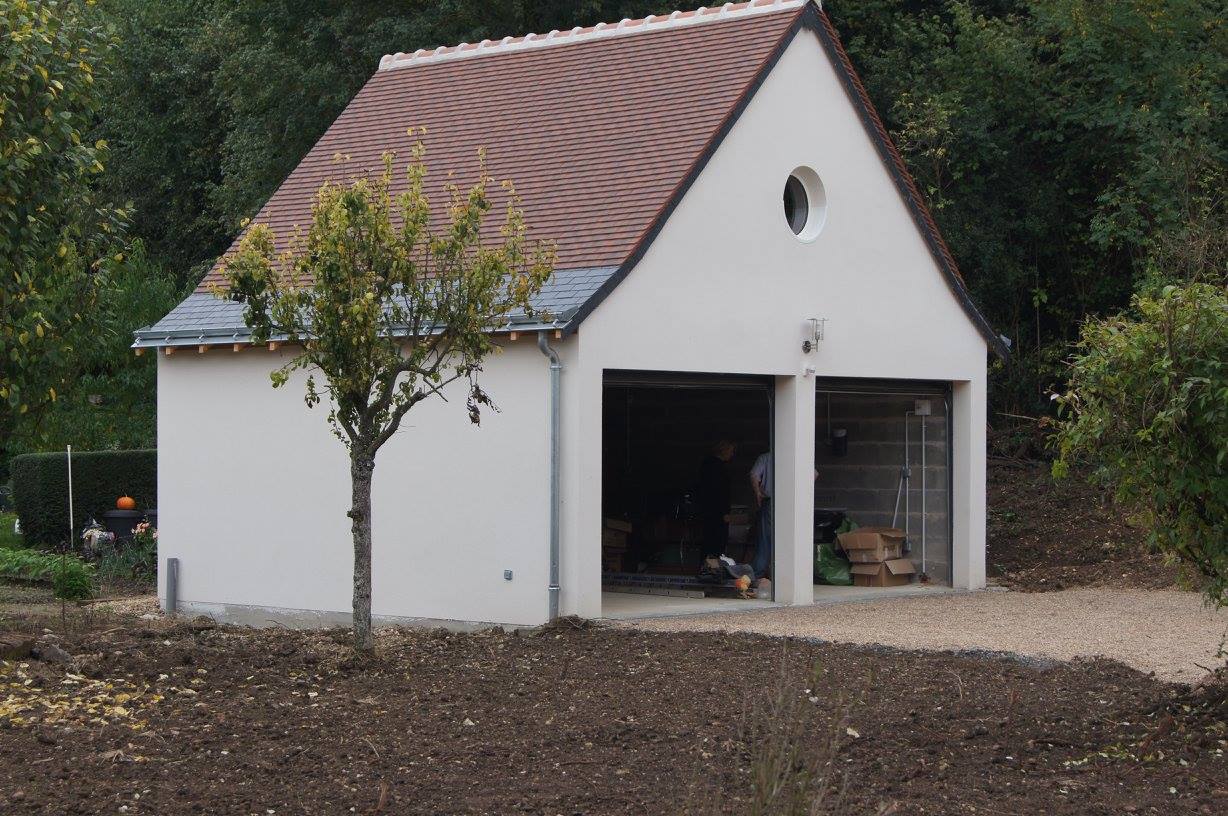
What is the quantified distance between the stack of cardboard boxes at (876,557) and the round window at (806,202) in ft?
12.3

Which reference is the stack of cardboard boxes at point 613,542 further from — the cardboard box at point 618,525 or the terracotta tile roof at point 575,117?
the terracotta tile roof at point 575,117

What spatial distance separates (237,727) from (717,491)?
10294mm

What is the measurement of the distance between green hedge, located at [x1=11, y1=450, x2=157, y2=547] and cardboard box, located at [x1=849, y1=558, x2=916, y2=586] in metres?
11.1

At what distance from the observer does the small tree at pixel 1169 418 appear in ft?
27.6

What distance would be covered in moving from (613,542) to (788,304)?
4.43 metres

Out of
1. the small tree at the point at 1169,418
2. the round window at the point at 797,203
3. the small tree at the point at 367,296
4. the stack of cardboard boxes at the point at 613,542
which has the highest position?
the round window at the point at 797,203

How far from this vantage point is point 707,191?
602 inches

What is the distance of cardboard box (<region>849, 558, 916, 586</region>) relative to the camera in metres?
18.1

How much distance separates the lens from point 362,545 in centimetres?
1156

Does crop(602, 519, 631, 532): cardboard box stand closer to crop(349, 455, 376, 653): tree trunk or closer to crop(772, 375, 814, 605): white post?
crop(772, 375, 814, 605): white post

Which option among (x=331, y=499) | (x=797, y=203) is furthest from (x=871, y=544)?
(x=331, y=499)

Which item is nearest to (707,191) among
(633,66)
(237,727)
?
(633,66)

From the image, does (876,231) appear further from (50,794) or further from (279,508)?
(50,794)

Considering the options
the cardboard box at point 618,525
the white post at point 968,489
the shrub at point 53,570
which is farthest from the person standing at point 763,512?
the shrub at point 53,570
